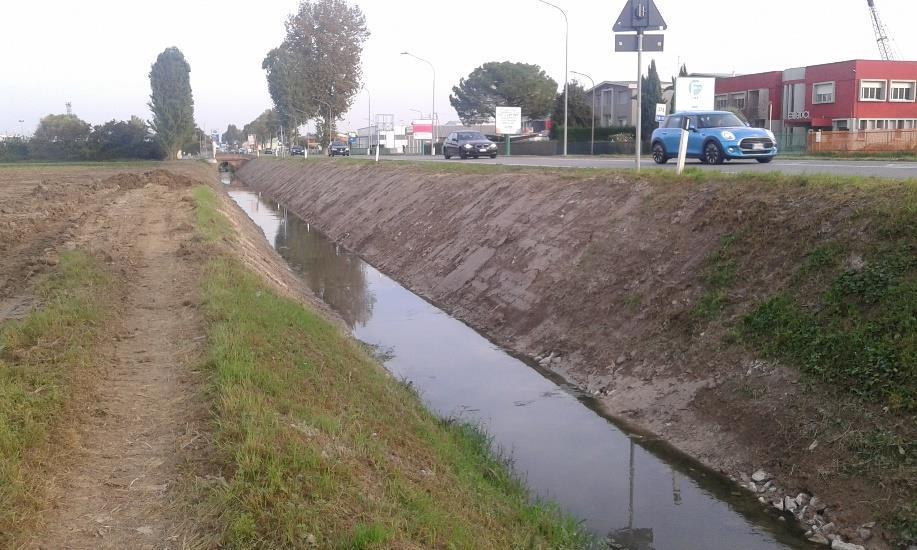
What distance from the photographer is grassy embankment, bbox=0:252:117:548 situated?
465 cm

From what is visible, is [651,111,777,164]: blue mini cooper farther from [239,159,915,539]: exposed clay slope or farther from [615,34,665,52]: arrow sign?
[239,159,915,539]: exposed clay slope

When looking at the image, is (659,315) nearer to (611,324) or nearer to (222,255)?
(611,324)

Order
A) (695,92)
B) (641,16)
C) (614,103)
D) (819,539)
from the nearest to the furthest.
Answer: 1. (819,539)
2. (641,16)
3. (695,92)
4. (614,103)

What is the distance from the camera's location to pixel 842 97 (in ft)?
183

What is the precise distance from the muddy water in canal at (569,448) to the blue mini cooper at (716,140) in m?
10.0

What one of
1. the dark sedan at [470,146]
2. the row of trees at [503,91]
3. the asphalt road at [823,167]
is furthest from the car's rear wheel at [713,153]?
the row of trees at [503,91]

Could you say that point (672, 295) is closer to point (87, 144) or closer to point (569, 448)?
point (569, 448)

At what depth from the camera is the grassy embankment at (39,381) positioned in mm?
4652

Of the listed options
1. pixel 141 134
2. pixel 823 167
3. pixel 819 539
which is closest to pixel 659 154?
pixel 823 167

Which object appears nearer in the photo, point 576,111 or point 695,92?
point 695,92

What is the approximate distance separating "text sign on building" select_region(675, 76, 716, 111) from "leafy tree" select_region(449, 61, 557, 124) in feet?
172

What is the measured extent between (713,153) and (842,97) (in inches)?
1621

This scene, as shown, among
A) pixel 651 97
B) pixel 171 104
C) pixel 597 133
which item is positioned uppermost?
pixel 171 104

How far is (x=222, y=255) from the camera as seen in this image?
14.0 meters
